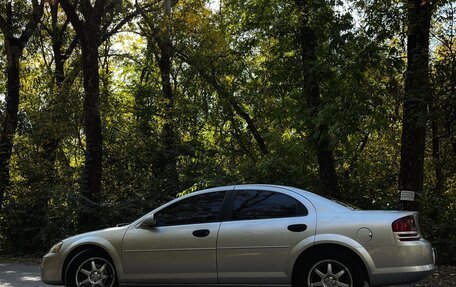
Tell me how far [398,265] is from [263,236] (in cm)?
161

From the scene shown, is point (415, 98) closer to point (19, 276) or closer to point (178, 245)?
point (178, 245)

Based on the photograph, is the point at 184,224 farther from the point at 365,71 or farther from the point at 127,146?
the point at 127,146

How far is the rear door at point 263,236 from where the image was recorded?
6066mm

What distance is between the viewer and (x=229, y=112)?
1792cm

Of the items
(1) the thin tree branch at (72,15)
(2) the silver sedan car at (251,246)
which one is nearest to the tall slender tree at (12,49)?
(1) the thin tree branch at (72,15)

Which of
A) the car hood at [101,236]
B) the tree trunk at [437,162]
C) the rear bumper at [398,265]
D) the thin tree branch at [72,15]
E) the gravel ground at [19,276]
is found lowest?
the gravel ground at [19,276]

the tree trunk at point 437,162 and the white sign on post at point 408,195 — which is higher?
the tree trunk at point 437,162

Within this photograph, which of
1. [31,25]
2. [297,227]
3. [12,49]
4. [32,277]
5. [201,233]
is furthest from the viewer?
[31,25]

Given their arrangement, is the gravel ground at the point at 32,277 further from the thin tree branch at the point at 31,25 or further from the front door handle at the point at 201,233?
the thin tree branch at the point at 31,25

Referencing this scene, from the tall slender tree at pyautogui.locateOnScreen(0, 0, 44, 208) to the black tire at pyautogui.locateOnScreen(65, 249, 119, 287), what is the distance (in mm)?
11082

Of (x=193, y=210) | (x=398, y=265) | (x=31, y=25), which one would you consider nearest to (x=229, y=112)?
(x=31, y=25)

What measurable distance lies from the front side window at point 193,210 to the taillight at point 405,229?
2.25 meters

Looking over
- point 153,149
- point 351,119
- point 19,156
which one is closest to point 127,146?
point 153,149

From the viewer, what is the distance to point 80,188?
15008mm
